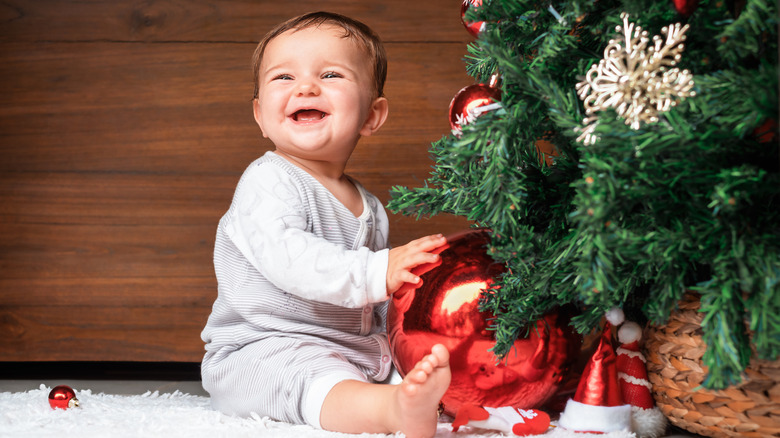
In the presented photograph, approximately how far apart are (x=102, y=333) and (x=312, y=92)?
0.73m

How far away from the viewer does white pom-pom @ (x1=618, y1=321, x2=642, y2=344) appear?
88 centimetres

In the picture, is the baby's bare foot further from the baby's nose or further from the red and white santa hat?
the baby's nose

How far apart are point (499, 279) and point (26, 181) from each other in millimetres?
1055

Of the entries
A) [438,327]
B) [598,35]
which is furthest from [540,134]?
[438,327]

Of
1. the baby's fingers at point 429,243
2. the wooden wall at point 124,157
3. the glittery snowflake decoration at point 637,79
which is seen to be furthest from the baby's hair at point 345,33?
the glittery snowflake decoration at point 637,79

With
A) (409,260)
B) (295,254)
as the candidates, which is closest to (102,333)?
(295,254)

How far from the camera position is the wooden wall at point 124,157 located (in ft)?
4.63

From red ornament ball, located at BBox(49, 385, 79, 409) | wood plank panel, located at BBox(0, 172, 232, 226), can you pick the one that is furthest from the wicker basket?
wood plank panel, located at BBox(0, 172, 232, 226)

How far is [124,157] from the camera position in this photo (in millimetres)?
1428

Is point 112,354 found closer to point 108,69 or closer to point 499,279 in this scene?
point 108,69

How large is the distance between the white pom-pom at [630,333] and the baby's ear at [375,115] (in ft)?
1.76

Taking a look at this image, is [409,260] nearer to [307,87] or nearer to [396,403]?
[396,403]

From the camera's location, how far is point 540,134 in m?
0.81

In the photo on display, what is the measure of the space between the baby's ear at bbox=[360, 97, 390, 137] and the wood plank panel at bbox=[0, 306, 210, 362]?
1.77 feet
